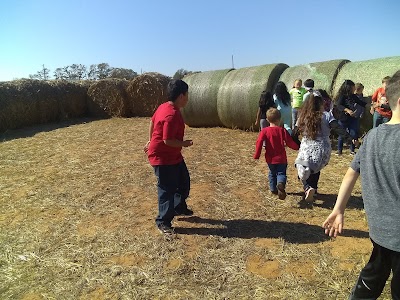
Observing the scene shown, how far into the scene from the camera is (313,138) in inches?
201

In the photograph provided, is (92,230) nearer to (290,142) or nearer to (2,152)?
(290,142)

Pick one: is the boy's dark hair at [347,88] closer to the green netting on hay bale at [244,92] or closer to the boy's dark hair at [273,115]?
the green netting on hay bale at [244,92]

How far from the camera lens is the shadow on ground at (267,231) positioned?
4.32m

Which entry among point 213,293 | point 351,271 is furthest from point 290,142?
point 213,293

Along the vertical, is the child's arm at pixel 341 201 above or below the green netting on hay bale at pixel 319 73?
below

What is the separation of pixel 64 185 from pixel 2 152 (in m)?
4.59

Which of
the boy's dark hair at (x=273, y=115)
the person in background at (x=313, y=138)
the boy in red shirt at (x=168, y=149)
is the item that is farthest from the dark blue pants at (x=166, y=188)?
the person in background at (x=313, y=138)

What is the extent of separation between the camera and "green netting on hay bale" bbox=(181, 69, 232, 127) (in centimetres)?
1174

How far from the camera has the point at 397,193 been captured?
2.20 metres

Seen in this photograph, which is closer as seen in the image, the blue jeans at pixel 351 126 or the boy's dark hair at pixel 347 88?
the boy's dark hair at pixel 347 88

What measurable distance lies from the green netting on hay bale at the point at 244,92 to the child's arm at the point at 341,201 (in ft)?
25.8

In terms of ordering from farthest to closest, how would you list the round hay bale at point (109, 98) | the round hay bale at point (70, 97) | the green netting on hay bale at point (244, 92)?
the round hay bale at point (109, 98)
the round hay bale at point (70, 97)
the green netting on hay bale at point (244, 92)

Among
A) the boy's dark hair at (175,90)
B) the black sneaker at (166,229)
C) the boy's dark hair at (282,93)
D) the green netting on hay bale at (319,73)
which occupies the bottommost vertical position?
the black sneaker at (166,229)

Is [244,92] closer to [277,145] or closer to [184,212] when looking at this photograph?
[277,145]
